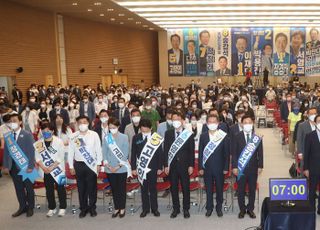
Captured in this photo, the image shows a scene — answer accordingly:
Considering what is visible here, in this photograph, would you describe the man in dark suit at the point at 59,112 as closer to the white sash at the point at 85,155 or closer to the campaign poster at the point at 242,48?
the white sash at the point at 85,155

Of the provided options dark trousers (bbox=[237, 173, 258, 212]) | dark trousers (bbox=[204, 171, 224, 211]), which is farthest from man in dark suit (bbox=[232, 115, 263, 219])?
dark trousers (bbox=[204, 171, 224, 211])

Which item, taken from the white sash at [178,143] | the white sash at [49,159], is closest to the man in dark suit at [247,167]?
→ the white sash at [178,143]

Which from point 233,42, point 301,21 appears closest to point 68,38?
point 233,42

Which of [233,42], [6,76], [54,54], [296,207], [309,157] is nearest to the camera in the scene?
[296,207]

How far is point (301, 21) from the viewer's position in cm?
2875

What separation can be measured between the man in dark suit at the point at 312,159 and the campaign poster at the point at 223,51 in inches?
1074

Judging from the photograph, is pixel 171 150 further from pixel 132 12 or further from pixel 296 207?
pixel 132 12

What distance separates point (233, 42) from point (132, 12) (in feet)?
42.5

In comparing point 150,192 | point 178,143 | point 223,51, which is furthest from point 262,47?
point 150,192

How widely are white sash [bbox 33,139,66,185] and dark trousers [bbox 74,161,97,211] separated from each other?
29 cm

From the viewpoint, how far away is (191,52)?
33.7 meters

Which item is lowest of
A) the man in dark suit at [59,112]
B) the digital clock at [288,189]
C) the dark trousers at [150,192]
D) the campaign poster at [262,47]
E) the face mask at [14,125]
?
the dark trousers at [150,192]

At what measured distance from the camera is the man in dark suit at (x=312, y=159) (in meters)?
6.39

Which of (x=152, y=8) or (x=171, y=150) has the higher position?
(x=152, y=8)
